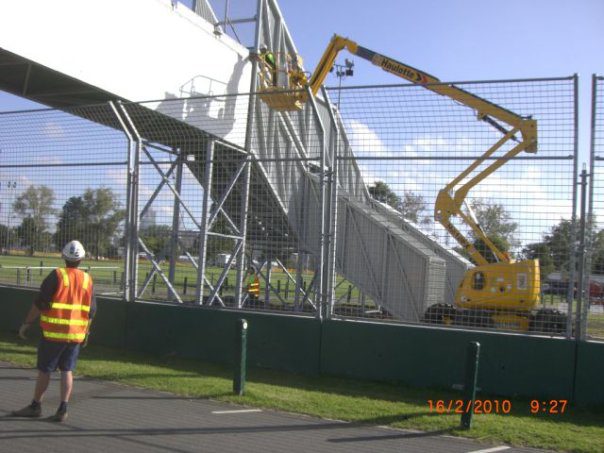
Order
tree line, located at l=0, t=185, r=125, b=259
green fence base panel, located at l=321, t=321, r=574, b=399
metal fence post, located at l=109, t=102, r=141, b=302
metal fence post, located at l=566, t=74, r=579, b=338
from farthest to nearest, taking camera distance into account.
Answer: tree line, located at l=0, t=185, r=125, b=259 < metal fence post, located at l=109, t=102, r=141, b=302 < green fence base panel, located at l=321, t=321, r=574, b=399 < metal fence post, located at l=566, t=74, r=579, b=338

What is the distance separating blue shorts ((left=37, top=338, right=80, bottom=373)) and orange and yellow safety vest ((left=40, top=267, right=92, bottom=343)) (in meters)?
0.06

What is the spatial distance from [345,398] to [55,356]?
3.18 m

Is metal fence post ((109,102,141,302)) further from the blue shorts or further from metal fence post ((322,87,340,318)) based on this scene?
the blue shorts

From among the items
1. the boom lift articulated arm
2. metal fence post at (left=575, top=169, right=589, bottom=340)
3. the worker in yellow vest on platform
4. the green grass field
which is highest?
the boom lift articulated arm

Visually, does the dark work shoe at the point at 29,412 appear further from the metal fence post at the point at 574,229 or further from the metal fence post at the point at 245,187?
the metal fence post at the point at 574,229

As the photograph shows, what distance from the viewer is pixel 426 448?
5551 millimetres

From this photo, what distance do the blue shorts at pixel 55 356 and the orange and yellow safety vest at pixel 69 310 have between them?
6 cm

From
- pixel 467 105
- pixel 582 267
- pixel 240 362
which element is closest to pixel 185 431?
pixel 240 362

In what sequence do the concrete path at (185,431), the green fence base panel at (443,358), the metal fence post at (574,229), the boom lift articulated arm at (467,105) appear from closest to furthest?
1. the concrete path at (185,431)
2. the metal fence post at (574,229)
3. the green fence base panel at (443,358)
4. the boom lift articulated arm at (467,105)

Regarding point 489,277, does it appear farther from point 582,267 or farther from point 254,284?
point 254,284

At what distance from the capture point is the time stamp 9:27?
6816mm

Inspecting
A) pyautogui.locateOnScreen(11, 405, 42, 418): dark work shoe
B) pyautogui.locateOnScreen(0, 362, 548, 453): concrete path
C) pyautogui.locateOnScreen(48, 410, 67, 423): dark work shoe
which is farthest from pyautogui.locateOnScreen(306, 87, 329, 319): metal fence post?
pyautogui.locateOnScreen(11, 405, 42, 418): dark work shoe

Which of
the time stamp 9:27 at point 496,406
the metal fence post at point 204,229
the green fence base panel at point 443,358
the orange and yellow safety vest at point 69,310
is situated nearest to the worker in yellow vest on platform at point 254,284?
the metal fence post at point 204,229

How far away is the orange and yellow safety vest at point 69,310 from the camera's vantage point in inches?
230
